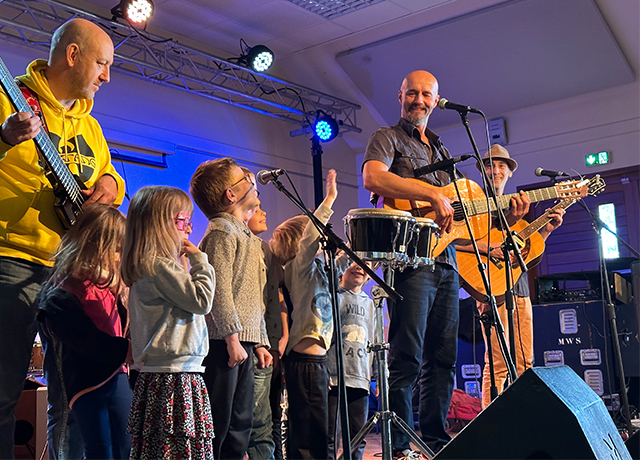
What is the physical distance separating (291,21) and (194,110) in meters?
1.72

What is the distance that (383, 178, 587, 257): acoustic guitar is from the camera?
3484 mm

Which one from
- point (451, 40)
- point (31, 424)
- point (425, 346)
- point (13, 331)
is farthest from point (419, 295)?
point (451, 40)

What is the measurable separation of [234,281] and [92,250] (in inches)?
Result: 25.3

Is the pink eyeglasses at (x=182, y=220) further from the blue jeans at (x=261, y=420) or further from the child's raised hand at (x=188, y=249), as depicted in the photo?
the blue jeans at (x=261, y=420)

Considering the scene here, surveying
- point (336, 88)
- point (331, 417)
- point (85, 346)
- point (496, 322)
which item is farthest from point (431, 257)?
A: point (336, 88)

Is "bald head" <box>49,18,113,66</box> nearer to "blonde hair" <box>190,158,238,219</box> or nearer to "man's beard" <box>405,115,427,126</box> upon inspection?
"blonde hair" <box>190,158,238,219</box>

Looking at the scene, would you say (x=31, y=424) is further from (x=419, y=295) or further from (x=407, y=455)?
(x=419, y=295)

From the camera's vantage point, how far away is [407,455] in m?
3.01

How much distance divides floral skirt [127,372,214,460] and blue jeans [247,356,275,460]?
71 centimetres

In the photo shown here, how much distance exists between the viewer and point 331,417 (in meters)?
3.80

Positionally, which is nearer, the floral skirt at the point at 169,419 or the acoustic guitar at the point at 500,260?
the floral skirt at the point at 169,419

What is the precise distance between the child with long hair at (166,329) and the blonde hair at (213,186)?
438 mm

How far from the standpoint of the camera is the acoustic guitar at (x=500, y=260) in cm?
430

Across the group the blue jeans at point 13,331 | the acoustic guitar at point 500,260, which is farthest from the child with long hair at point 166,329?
the acoustic guitar at point 500,260
